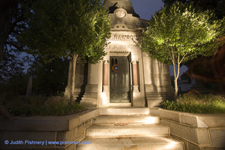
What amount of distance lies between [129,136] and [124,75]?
4.78m

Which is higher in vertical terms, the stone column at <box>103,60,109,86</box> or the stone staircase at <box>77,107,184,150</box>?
the stone column at <box>103,60,109,86</box>

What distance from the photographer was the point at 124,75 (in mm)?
8086

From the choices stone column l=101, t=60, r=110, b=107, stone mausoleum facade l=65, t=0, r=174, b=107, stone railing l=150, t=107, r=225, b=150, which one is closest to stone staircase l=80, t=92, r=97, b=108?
stone mausoleum facade l=65, t=0, r=174, b=107

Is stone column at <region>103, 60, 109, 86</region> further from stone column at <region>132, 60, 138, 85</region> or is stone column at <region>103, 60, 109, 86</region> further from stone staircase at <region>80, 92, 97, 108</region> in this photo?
stone column at <region>132, 60, 138, 85</region>

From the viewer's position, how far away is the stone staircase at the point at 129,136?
3172 millimetres

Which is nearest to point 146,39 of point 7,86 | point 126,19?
point 126,19

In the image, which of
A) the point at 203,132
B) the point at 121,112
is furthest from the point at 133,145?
the point at 121,112

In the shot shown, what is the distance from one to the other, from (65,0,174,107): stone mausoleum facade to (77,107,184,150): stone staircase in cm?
227

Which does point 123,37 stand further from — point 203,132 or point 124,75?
point 203,132

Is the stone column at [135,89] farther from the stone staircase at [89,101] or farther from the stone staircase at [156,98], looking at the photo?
the stone staircase at [89,101]

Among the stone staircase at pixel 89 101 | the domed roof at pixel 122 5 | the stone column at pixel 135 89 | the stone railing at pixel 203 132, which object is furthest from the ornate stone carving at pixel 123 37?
the stone railing at pixel 203 132

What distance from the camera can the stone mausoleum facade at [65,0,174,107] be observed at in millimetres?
7074

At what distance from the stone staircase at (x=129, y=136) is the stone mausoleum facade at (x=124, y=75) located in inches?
89.4

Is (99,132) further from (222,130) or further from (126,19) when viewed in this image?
(126,19)
